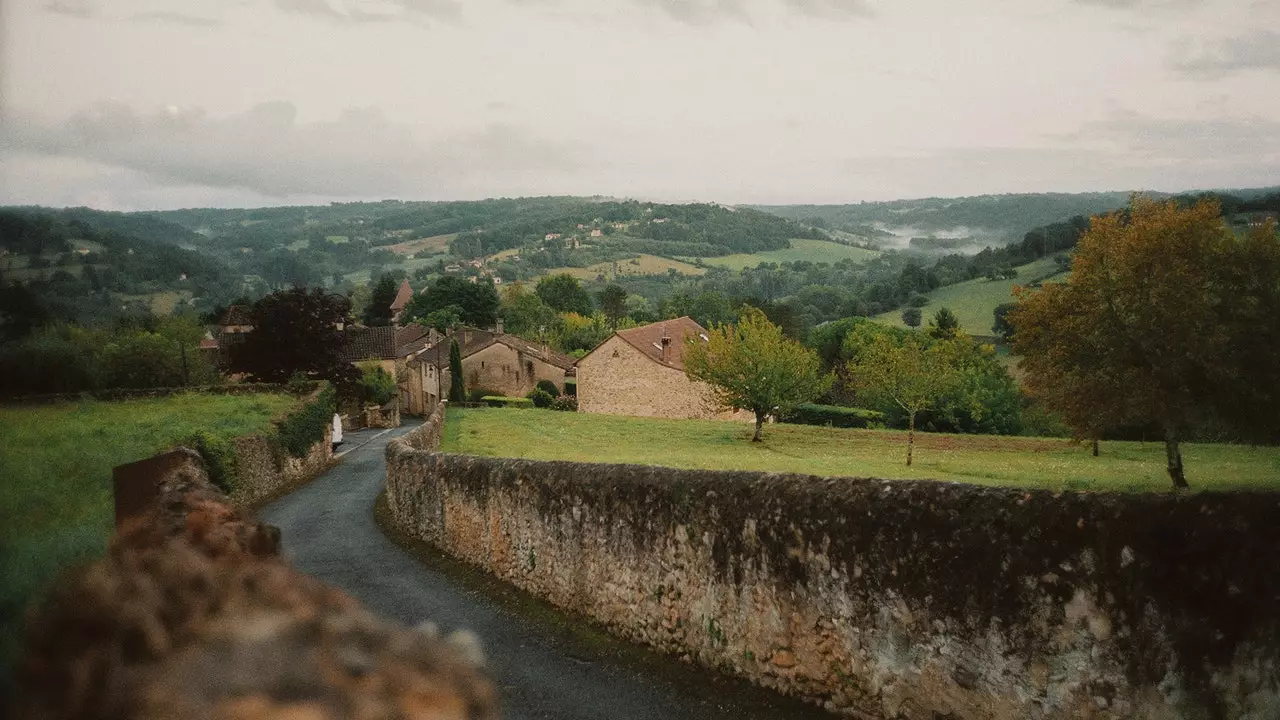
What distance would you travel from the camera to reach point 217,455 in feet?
70.8

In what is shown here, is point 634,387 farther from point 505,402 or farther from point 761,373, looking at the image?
point 761,373

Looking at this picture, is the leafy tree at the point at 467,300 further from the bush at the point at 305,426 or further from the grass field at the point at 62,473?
the grass field at the point at 62,473

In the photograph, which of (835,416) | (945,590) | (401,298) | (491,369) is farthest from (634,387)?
(401,298)

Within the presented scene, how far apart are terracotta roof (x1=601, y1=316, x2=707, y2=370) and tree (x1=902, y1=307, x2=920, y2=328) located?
49304mm

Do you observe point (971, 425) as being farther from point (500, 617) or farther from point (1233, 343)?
point (500, 617)

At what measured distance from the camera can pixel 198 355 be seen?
48.1 m

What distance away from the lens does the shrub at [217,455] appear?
66.7 feet

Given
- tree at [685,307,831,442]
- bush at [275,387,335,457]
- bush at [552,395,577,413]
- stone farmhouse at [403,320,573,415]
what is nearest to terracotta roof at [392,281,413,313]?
stone farmhouse at [403,320,573,415]

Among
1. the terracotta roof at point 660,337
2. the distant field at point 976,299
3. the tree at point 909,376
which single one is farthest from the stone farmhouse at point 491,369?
the tree at point 909,376

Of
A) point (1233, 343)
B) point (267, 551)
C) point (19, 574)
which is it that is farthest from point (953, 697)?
point (1233, 343)

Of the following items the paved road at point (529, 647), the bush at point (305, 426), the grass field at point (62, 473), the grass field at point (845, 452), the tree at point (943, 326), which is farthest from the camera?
the tree at point (943, 326)

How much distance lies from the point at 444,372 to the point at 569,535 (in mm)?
64067

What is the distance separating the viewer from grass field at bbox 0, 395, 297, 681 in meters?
3.33

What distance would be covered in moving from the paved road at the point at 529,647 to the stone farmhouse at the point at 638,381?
40.0 m
